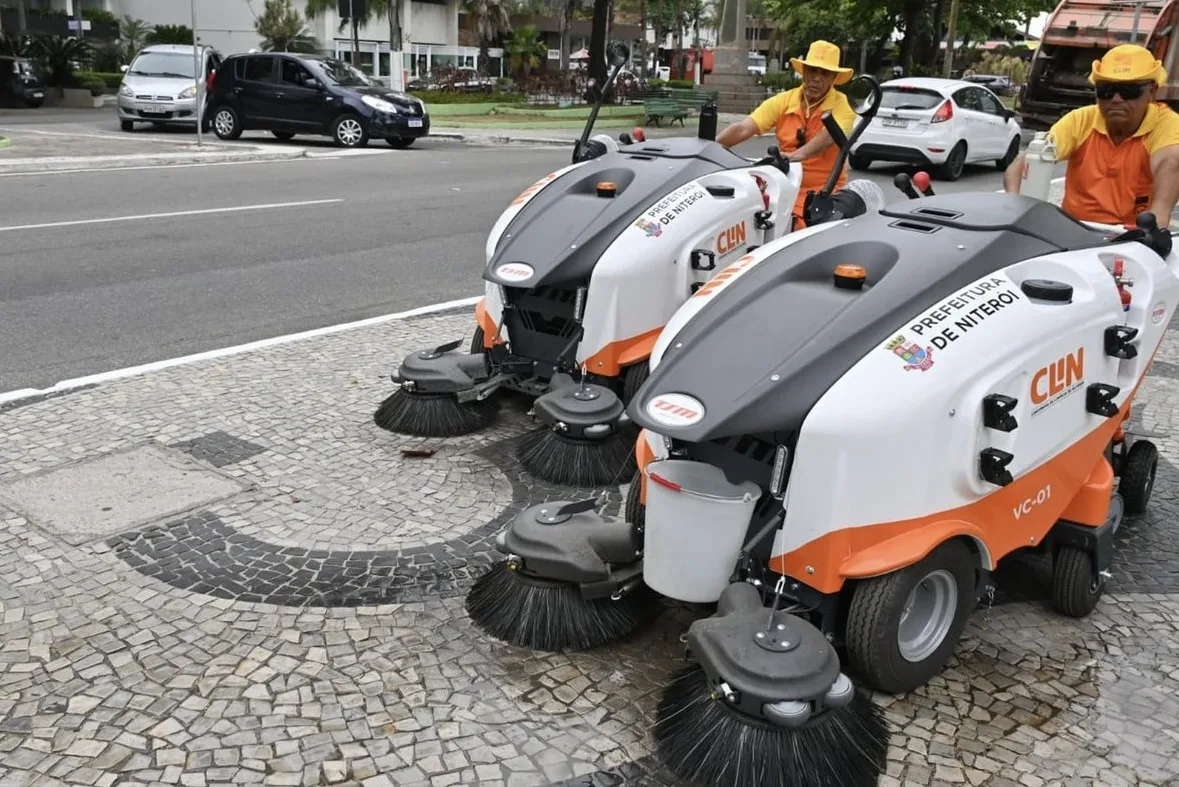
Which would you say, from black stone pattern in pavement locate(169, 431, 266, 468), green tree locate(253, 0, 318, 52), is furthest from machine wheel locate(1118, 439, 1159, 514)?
green tree locate(253, 0, 318, 52)

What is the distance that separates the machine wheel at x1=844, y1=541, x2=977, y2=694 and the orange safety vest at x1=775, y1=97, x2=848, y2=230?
124 inches

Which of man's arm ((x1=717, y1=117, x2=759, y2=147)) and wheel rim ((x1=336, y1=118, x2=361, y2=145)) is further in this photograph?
wheel rim ((x1=336, y1=118, x2=361, y2=145))

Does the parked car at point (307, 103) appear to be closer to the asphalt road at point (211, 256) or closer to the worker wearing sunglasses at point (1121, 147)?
the asphalt road at point (211, 256)

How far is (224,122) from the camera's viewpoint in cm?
1988

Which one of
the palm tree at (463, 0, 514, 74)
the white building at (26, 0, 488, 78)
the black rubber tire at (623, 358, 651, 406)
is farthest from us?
the palm tree at (463, 0, 514, 74)

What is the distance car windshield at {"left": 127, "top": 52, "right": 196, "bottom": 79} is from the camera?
21.1m

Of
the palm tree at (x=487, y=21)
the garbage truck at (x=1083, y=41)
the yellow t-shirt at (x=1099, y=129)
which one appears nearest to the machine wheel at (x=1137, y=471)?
the yellow t-shirt at (x=1099, y=129)

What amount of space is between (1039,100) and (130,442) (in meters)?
22.0

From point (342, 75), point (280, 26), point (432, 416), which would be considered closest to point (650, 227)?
point (432, 416)

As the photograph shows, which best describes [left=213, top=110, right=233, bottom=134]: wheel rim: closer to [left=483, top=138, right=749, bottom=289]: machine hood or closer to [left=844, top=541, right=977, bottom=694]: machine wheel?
[left=483, top=138, right=749, bottom=289]: machine hood

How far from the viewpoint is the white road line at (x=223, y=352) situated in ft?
17.8

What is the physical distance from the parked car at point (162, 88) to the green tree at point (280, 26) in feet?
104

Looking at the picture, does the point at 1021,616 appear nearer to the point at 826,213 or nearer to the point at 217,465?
the point at 826,213

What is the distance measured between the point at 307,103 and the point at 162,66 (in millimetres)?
4062
